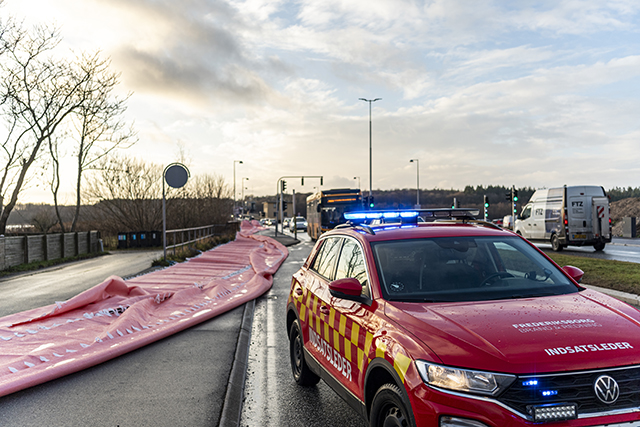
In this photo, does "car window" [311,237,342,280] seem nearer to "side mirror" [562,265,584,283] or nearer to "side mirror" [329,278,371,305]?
"side mirror" [329,278,371,305]

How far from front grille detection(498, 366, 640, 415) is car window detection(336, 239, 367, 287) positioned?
1519 mm

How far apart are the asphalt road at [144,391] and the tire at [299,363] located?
0.72 m

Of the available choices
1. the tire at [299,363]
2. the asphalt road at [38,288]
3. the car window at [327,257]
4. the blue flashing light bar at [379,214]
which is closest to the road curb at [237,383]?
the tire at [299,363]

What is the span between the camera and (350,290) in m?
3.59

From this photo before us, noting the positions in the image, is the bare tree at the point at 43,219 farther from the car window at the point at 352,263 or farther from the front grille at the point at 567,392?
the front grille at the point at 567,392

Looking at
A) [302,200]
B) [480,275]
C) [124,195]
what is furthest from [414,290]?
[302,200]

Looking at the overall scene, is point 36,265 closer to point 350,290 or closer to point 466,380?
point 350,290

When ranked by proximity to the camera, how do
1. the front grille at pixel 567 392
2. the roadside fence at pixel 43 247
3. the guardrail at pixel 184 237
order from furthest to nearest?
the guardrail at pixel 184 237 → the roadside fence at pixel 43 247 → the front grille at pixel 567 392

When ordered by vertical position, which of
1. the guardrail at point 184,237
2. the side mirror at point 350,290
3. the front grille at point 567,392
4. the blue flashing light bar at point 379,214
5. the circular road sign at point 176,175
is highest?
the circular road sign at point 176,175

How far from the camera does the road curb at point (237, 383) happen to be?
423cm

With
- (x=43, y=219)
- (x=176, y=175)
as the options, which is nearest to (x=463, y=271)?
(x=176, y=175)

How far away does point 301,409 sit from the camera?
15.2 ft

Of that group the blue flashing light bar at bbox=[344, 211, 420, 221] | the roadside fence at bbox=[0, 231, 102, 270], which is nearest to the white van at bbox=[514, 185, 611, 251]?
the blue flashing light bar at bbox=[344, 211, 420, 221]

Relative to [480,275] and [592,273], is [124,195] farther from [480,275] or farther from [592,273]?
[480,275]
